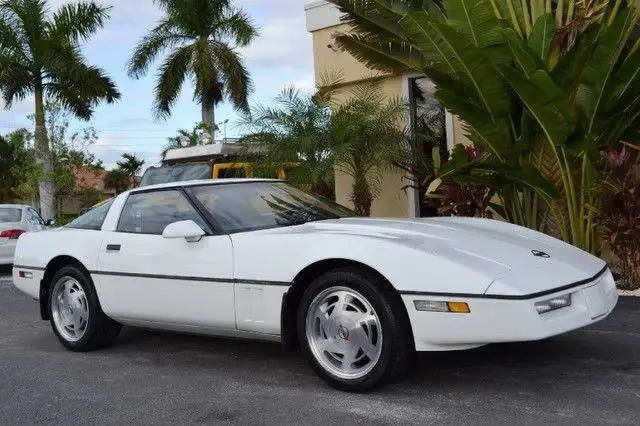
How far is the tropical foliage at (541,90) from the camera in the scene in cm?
746

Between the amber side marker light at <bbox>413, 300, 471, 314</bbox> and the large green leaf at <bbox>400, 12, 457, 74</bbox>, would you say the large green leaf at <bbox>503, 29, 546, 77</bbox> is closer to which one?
the large green leaf at <bbox>400, 12, 457, 74</bbox>

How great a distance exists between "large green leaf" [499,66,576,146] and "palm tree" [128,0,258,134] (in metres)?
19.3

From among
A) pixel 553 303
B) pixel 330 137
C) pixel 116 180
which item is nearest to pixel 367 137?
pixel 330 137

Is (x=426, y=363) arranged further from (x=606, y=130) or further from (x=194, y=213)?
(x=606, y=130)

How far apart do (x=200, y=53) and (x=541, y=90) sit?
1988cm

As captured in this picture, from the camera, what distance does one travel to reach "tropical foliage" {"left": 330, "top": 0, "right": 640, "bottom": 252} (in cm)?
746

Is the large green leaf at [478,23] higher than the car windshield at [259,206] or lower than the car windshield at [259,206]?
higher

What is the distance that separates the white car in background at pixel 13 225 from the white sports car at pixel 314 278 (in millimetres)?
7663

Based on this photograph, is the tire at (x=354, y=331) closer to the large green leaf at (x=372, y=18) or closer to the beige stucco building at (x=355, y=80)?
the large green leaf at (x=372, y=18)

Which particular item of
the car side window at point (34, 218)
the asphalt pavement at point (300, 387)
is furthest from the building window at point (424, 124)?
the car side window at point (34, 218)

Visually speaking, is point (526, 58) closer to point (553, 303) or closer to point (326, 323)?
point (553, 303)

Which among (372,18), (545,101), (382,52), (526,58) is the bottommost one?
(545,101)

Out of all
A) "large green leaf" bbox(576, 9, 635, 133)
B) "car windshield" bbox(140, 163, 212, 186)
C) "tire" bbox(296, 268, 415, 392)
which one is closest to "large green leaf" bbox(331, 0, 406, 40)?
"large green leaf" bbox(576, 9, 635, 133)

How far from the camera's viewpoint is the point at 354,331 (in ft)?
14.0
